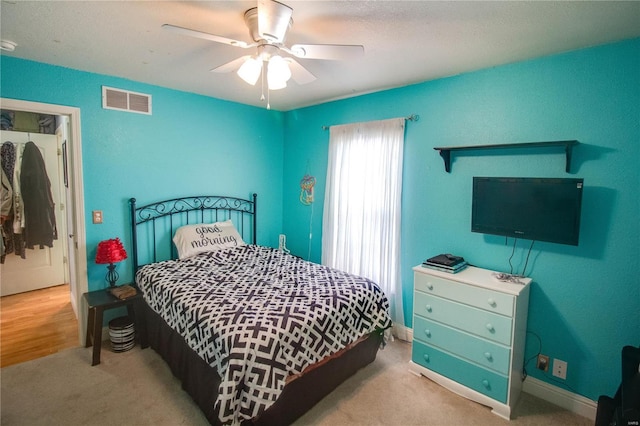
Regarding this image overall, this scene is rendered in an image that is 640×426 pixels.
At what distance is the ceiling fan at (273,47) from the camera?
1.43 meters

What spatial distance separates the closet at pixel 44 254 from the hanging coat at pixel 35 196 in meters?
0.13

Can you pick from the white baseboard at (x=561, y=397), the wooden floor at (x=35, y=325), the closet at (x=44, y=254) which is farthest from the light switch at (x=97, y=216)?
the white baseboard at (x=561, y=397)

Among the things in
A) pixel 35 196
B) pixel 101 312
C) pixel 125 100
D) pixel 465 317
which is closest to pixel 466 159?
pixel 465 317

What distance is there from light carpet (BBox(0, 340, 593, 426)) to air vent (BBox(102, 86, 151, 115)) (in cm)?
219

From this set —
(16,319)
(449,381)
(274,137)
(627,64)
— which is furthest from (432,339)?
(16,319)

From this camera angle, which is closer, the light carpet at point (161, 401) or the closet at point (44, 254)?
the light carpet at point (161, 401)

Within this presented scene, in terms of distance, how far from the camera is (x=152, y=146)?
122 inches

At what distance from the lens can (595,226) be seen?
202 cm

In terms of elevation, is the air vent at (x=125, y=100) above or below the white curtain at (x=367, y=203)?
above

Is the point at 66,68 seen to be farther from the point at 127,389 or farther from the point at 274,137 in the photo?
the point at 127,389

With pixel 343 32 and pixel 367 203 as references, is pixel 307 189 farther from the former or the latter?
pixel 343 32

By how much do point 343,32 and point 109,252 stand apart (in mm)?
2497

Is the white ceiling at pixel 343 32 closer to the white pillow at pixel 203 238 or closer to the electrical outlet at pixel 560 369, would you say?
the white pillow at pixel 203 238

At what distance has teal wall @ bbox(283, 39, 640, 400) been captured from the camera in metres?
1.93
